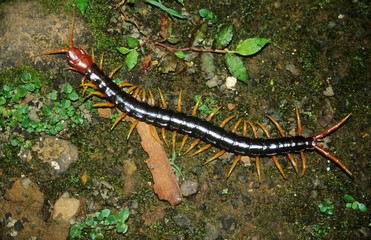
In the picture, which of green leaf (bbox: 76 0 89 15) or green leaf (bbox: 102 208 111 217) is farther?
green leaf (bbox: 76 0 89 15)

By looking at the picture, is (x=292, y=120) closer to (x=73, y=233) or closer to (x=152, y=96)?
(x=152, y=96)

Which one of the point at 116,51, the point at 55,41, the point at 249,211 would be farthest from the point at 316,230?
the point at 55,41

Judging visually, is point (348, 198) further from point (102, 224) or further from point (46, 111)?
point (46, 111)

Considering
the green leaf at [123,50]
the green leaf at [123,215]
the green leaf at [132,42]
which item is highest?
the green leaf at [132,42]

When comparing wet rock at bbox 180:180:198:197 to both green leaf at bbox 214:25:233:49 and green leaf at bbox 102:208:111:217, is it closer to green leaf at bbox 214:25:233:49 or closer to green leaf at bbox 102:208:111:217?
green leaf at bbox 102:208:111:217

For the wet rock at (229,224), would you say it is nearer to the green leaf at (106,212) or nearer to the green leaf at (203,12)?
the green leaf at (106,212)

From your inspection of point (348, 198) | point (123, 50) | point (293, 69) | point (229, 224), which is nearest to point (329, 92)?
point (293, 69)

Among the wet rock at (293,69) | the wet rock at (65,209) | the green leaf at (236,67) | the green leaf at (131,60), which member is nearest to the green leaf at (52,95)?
the green leaf at (131,60)

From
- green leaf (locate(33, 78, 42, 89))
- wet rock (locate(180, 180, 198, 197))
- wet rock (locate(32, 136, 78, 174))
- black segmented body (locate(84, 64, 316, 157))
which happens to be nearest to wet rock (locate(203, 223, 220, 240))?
wet rock (locate(180, 180, 198, 197))
